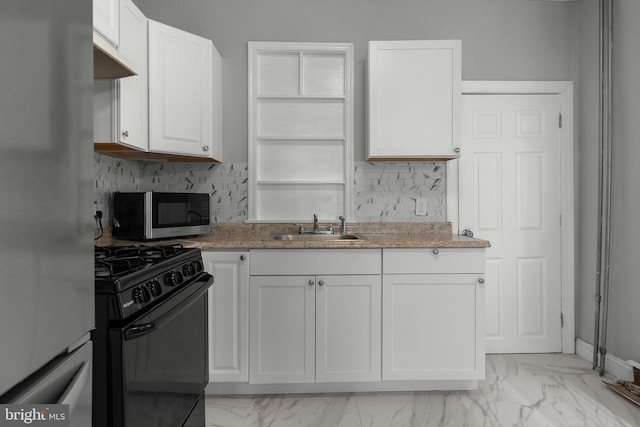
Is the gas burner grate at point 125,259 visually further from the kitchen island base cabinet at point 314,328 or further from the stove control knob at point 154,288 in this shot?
the kitchen island base cabinet at point 314,328

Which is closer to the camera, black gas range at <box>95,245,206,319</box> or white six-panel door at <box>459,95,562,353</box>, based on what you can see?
black gas range at <box>95,245,206,319</box>

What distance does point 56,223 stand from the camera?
59cm

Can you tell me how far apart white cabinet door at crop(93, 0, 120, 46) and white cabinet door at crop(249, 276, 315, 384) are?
1.41 meters

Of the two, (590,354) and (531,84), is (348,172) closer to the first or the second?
(531,84)

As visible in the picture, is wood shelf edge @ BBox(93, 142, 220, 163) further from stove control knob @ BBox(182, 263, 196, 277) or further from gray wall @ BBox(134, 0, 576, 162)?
stove control knob @ BBox(182, 263, 196, 277)

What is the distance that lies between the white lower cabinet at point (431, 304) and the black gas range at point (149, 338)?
1.07m

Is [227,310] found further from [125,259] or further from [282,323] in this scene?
[125,259]

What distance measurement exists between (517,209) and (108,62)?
2797 millimetres

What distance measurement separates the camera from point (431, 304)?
7.55 ft

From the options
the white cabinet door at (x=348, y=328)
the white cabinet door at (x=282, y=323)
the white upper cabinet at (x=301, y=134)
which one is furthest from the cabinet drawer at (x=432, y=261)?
the white upper cabinet at (x=301, y=134)

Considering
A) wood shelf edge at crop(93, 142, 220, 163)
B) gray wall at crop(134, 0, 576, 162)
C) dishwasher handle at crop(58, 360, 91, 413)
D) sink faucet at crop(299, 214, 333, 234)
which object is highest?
gray wall at crop(134, 0, 576, 162)

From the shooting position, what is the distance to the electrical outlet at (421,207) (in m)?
2.96

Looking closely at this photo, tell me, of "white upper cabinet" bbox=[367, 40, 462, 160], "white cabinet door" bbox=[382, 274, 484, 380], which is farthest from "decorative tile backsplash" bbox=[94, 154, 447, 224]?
"white cabinet door" bbox=[382, 274, 484, 380]

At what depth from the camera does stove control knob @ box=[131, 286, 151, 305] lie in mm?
1107
